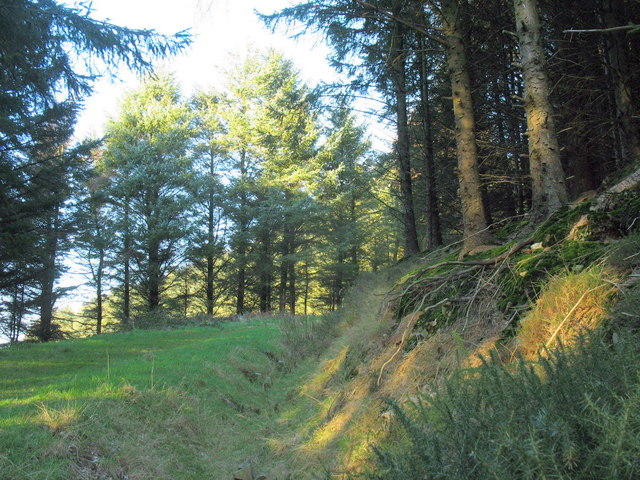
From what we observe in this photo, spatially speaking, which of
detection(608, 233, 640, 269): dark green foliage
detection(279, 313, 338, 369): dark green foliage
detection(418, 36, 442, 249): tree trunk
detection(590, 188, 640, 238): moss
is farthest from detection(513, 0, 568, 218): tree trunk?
detection(418, 36, 442, 249): tree trunk

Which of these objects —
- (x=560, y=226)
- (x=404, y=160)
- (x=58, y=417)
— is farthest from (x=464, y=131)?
(x=404, y=160)

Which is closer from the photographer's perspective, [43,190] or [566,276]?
[566,276]

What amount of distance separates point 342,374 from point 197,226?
21.8m

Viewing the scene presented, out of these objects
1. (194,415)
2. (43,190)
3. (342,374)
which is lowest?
(194,415)

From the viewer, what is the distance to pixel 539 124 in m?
5.97

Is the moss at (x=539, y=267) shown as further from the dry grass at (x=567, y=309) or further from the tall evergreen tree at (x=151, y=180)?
the tall evergreen tree at (x=151, y=180)

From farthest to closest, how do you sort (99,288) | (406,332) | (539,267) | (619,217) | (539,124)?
(99,288), (539,124), (406,332), (539,267), (619,217)

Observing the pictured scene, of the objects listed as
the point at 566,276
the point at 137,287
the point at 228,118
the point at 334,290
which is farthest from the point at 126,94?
the point at 566,276

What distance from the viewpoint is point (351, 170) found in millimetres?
26797

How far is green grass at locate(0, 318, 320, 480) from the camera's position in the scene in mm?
4277

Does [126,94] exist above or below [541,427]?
above

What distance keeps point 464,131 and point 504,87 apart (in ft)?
20.7

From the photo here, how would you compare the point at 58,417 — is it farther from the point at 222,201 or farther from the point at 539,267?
the point at 222,201

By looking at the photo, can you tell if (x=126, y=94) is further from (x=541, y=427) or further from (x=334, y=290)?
(x=541, y=427)
